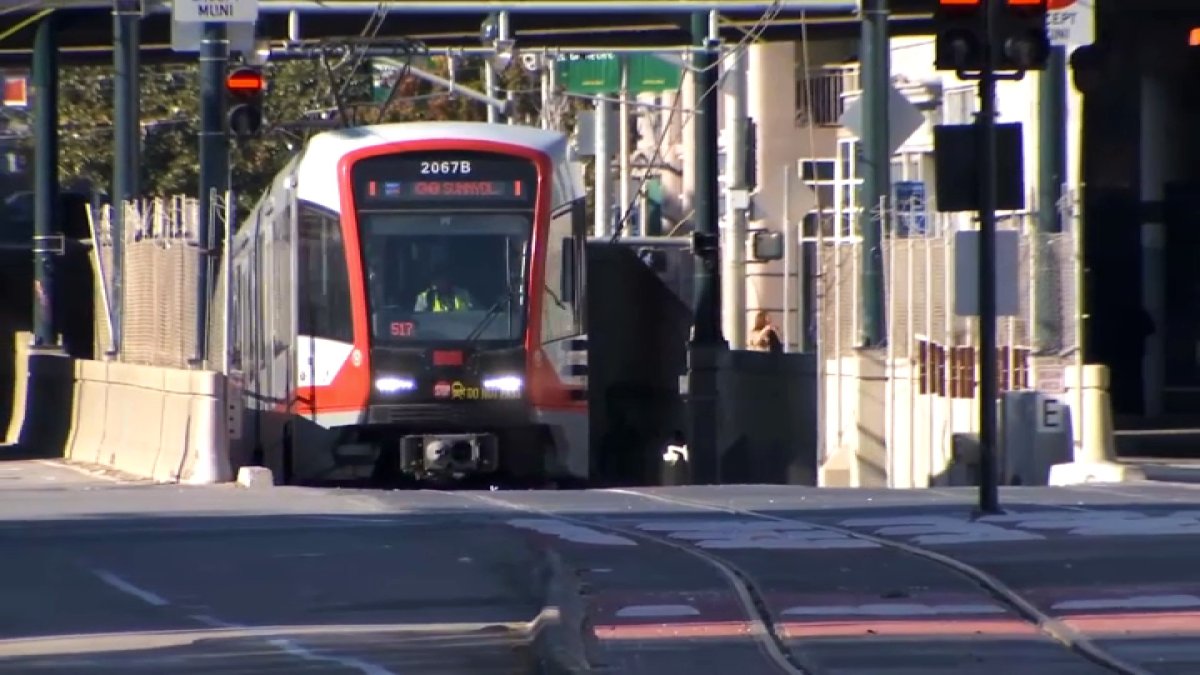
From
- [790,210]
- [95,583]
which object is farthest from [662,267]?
[95,583]

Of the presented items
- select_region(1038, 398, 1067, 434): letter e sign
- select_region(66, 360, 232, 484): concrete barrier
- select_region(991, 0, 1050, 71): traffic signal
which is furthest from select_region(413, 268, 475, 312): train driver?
select_region(991, 0, 1050, 71): traffic signal

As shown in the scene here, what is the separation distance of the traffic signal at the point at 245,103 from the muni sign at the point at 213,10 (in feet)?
5.89

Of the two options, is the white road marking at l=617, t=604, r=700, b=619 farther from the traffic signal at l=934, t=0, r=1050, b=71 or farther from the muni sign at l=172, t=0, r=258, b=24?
the muni sign at l=172, t=0, r=258, b=24

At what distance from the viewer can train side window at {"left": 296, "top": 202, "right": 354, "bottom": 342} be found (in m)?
21.6

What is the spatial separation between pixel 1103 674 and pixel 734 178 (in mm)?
25122

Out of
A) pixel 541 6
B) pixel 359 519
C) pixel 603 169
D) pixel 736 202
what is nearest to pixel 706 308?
pixel 541 6

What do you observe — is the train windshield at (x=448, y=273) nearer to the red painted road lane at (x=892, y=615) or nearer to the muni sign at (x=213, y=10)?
the muni sign at (x=213, y=10)

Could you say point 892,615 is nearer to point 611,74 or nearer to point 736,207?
point 736,207

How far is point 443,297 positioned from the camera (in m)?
21.9

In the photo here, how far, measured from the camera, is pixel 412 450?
2159 centimetres

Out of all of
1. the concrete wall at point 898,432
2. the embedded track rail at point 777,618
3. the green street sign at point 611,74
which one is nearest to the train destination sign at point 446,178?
the concrete wall at point 898,432

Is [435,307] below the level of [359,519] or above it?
above

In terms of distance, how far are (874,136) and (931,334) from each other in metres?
2.63

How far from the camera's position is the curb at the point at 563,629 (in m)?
8.38
